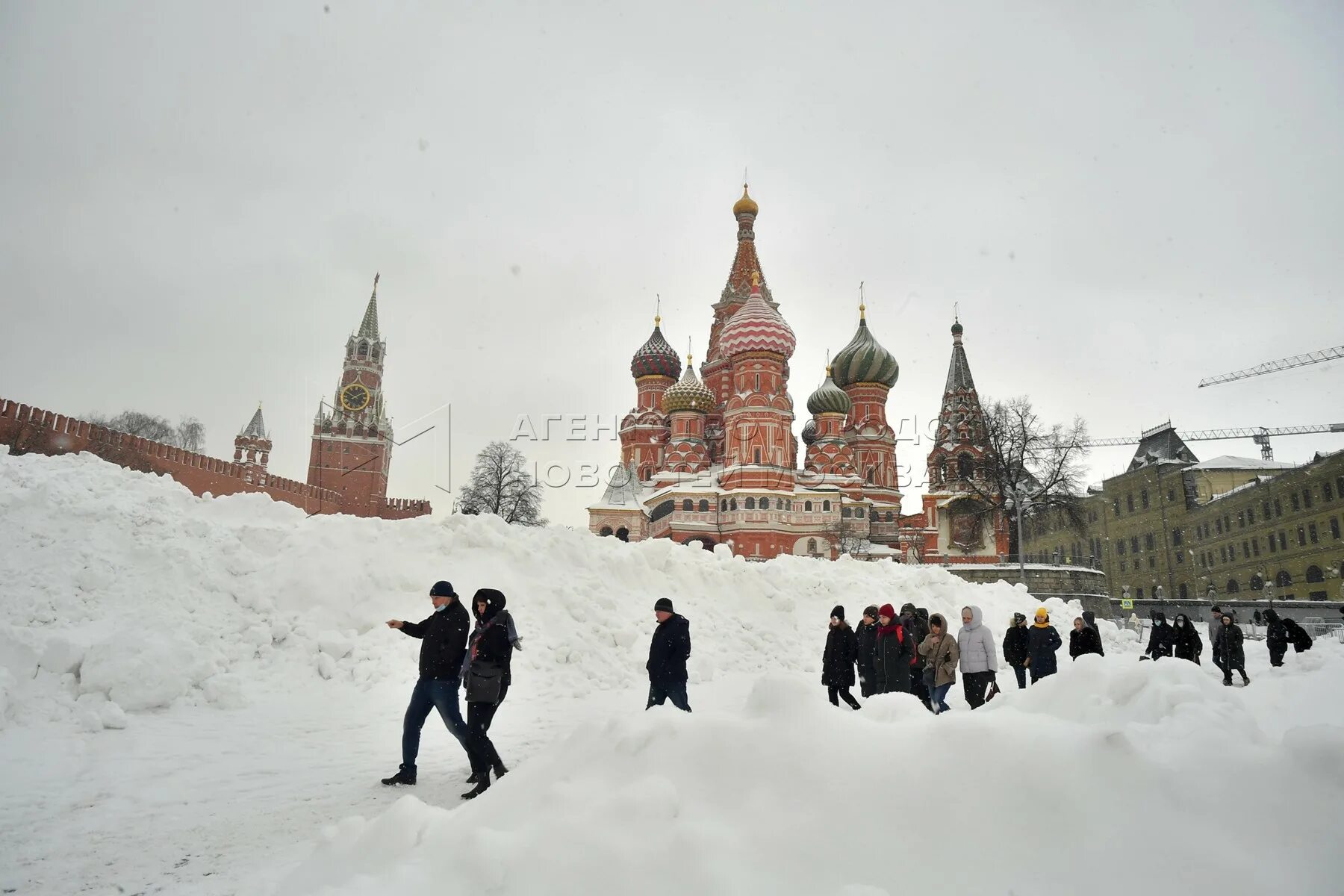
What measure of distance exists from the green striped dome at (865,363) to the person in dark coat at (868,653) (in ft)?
135

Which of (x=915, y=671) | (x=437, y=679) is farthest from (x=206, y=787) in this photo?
(x=915, y=671)

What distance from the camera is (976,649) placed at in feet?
28.2

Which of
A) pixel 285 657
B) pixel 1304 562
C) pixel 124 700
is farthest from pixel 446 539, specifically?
pixel 1304 562

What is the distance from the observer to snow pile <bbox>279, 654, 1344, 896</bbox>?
8.43 feet

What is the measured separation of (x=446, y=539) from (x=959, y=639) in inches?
354

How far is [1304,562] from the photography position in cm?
4116

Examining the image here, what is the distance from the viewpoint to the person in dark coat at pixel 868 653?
31.0 ft

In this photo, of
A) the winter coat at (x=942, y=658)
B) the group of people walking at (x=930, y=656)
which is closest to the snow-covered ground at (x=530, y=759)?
the group of people walking at (x=930, y=656)

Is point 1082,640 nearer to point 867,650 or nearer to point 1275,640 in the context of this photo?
point 867,650

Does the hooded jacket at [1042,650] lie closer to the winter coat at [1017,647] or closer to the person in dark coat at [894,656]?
the winter coat at [1017,647]

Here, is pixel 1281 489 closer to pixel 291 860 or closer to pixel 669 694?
pixel 669 694

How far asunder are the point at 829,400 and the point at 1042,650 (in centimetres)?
3917

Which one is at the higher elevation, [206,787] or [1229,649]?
[1229,649]

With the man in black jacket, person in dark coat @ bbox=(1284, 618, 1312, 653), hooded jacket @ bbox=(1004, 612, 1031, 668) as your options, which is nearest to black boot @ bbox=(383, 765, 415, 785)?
the man in black jacket
